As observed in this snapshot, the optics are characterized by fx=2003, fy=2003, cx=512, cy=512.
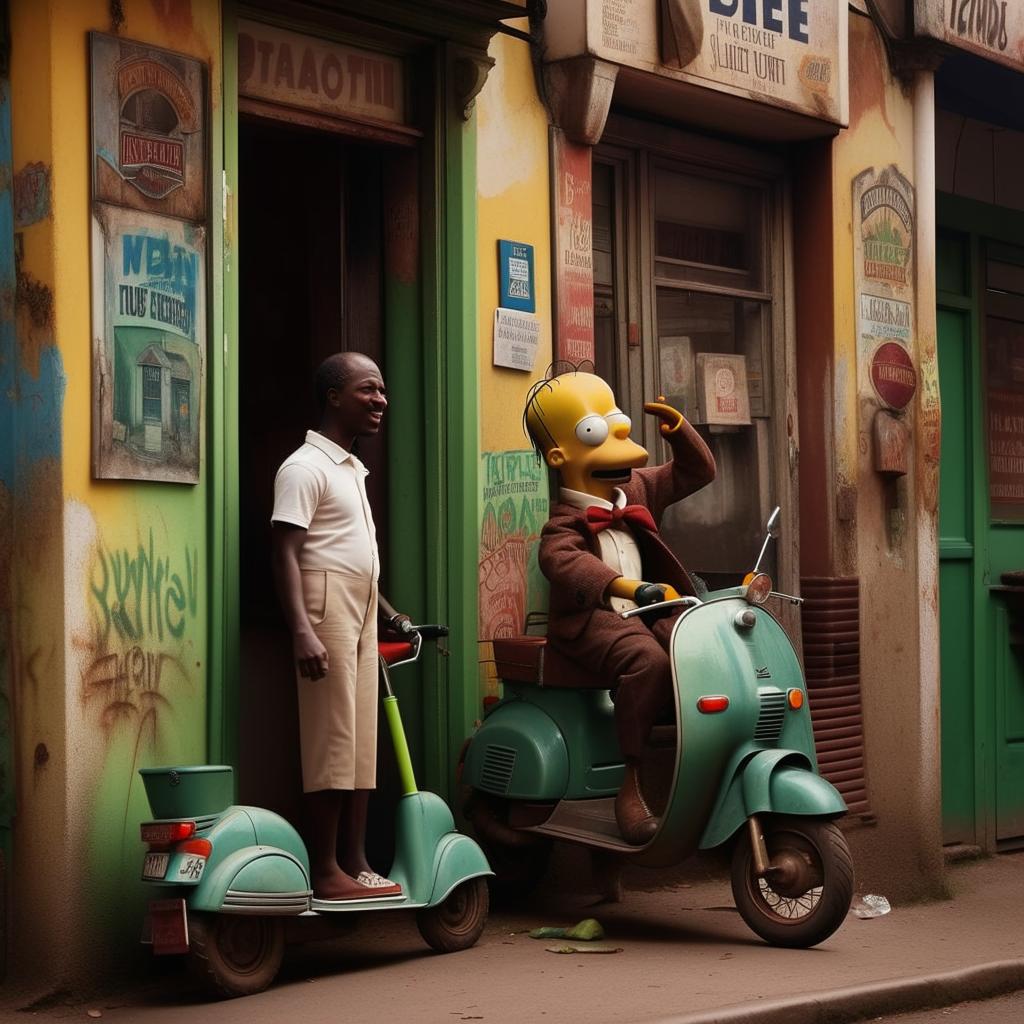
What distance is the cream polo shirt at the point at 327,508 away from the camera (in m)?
6.41

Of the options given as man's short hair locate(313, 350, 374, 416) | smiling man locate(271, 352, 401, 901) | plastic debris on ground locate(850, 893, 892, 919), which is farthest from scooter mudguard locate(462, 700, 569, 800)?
plastic debris on ground locate(850, 893, 892, 919)

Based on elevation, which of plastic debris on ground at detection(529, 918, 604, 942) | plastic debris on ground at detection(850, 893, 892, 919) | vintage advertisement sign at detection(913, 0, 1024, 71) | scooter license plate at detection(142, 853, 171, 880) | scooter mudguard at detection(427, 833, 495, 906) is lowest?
plastic debris on ground at detection(850, 893, 892, 919)

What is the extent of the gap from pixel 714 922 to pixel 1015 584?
4.21m

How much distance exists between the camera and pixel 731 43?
8.75 metres

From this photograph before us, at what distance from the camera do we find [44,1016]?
595 centimetres

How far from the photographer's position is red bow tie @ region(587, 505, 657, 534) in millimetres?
7227

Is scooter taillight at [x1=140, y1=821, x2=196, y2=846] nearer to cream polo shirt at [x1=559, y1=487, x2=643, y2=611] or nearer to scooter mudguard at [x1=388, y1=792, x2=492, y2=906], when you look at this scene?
scooter mudguard at [x1=388, y1=792, x2=492, y2=906]

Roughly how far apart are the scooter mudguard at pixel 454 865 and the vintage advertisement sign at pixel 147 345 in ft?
4.86

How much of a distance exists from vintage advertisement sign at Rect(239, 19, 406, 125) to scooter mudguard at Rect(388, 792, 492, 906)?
8.30 feet

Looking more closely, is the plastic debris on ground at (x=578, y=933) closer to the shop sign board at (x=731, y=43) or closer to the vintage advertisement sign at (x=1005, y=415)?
the shop sign board at (x=731, y=43)

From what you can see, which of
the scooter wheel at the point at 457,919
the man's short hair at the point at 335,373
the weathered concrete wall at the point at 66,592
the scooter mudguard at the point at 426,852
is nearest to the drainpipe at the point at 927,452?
the scooter wheel at the point at 457,919

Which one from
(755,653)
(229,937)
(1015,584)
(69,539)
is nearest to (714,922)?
(755,653)

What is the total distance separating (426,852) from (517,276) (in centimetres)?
243

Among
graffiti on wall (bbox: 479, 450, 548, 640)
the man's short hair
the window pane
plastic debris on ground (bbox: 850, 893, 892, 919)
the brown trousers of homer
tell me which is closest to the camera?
the man's short hair
